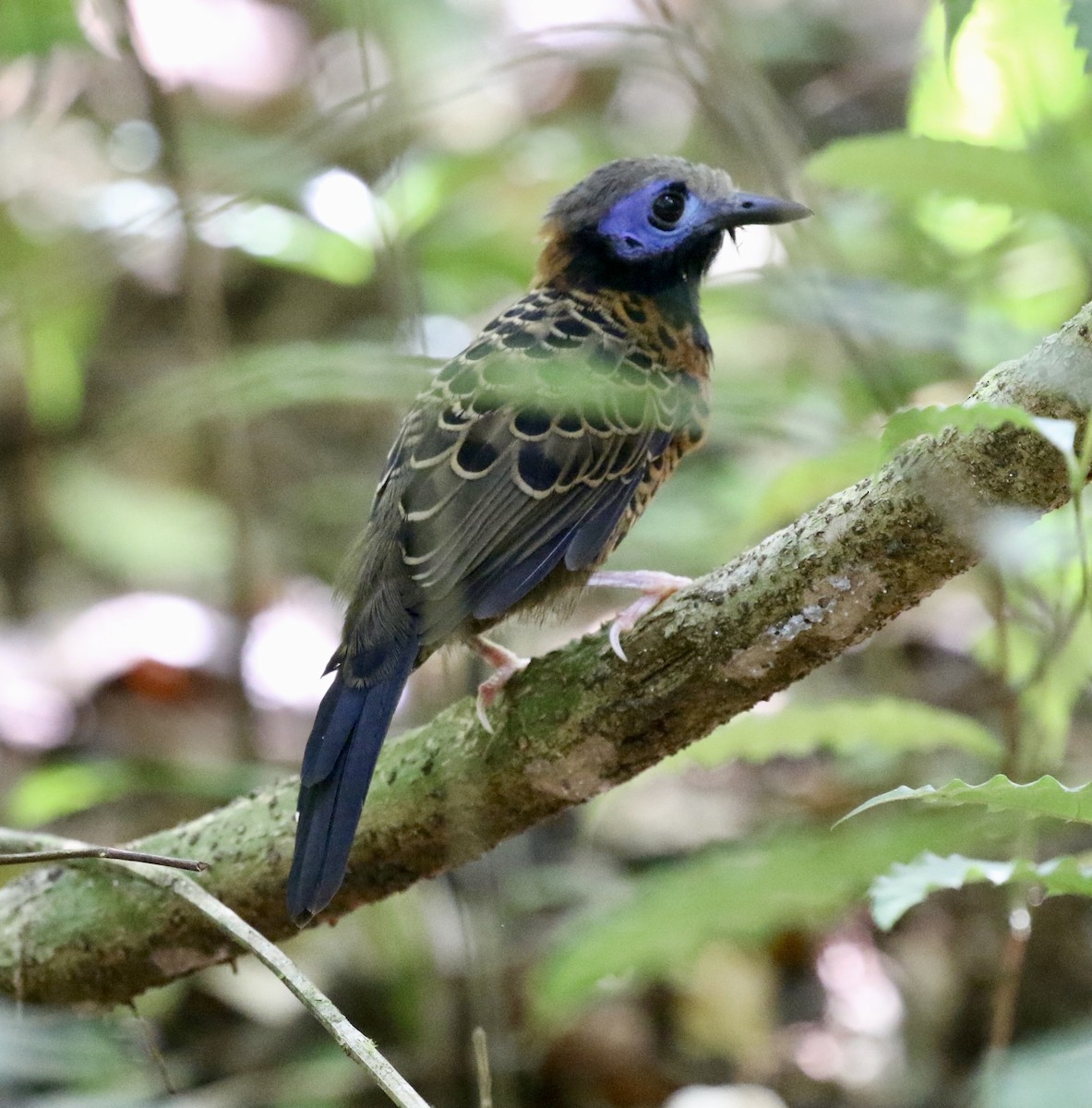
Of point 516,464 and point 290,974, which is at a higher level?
point 516,464

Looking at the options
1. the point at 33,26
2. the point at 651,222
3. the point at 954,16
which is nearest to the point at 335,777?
the point at 954,16

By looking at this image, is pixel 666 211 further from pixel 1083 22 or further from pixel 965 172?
pixel 1083 22

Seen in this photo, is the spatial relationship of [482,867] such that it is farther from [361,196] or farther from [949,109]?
[949,109]

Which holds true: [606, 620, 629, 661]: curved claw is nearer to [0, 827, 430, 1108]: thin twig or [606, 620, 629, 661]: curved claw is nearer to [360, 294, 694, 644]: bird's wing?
[360, 294, 694, 644]: bird's wing

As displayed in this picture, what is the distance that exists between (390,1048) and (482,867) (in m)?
0.80

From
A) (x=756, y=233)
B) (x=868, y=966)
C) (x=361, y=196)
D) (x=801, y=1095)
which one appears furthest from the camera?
(x=756, y=233)

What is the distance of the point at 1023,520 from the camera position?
79.3 inches

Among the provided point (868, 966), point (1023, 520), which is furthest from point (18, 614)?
point (1023, 520)

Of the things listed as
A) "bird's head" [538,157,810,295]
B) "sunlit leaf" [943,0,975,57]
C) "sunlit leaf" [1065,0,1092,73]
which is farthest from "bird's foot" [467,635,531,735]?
"sunlit leaf" [1065,0,1092,73]

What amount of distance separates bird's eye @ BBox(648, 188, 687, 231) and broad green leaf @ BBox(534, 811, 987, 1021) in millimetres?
1600

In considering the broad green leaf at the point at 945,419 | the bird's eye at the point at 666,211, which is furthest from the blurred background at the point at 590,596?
the bird's eye at the point at 666,211

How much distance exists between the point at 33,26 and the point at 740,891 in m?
2.67

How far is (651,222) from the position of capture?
355 centimetres

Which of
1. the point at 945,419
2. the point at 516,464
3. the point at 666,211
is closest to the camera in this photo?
the point at 945,419
